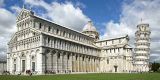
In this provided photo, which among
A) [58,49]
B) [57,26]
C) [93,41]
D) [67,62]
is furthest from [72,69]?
[93,41]

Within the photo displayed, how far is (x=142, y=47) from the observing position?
327ft

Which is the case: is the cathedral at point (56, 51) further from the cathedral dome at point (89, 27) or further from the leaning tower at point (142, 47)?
the cathedral dome at point (89, 27)

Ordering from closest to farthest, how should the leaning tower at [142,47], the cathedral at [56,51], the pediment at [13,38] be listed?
the cathedral at [56,51]
the pediment at [13,38]
the leaning tower at [142,47]

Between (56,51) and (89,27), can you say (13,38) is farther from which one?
(89,27)

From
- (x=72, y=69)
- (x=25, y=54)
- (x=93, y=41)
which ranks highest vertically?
(x=93, y=41)

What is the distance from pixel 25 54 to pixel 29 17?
10.4m

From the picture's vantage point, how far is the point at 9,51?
7062cm

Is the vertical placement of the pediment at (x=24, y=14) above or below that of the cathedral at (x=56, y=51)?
above

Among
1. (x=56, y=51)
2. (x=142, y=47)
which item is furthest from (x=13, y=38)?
(x=142, y=47)

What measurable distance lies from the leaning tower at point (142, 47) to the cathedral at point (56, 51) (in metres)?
1.49

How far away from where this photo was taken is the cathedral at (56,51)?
195 feet

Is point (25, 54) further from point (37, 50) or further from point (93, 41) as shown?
point (93, 41)

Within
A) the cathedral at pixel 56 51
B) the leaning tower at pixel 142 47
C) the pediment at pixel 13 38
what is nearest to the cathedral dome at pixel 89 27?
the cathedral at pixel 56 51

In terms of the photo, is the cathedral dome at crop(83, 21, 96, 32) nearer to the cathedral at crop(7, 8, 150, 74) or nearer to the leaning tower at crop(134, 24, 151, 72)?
the cathedral at crop(7, 8, 150, 74)
